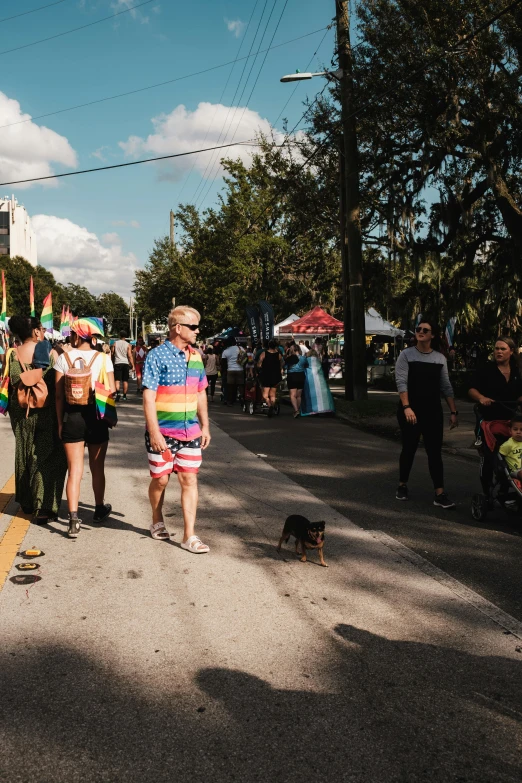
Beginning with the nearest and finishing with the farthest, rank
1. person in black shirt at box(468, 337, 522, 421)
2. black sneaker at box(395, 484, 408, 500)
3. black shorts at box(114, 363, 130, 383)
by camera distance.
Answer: person in black shirt at box(468, 337, 522, 421)
black sneaker at box(395, 484, 408, 500)
black shorts at box(114, 363, 130, 383)

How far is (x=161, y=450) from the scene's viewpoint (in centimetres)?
572

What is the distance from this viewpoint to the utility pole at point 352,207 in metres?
19.4

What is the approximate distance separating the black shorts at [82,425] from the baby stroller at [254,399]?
1183 cm

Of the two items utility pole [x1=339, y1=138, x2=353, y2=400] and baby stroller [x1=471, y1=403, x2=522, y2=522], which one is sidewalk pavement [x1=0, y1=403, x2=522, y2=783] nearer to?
baby stroller [x1=471, y1=403, x2=522, y2=522]

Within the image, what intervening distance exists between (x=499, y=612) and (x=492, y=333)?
21.3 m

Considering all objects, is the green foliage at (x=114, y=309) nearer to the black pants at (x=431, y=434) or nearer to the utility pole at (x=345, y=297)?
the utility pole at (x=345, y=297)

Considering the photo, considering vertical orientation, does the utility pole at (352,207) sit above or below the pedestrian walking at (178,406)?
above

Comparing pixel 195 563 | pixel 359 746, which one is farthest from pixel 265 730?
pixel 195 563

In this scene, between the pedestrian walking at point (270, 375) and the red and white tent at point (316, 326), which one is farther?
the red and white tent at point (316, 326)

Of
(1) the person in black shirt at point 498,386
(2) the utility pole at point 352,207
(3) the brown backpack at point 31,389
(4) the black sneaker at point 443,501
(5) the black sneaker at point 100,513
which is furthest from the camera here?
(2) the utility pole at point 352,207

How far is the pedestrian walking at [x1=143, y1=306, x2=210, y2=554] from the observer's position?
18.8 feet

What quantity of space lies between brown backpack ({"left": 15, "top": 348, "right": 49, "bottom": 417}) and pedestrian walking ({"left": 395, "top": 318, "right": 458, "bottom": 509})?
129 inches

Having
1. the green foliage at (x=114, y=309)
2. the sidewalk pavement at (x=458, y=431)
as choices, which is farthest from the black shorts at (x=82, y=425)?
the green foliage at (x=114, y=309)

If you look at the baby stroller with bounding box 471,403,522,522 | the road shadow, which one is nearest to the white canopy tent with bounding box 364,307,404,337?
the baby stroller with bounding box 471,403,522,522
